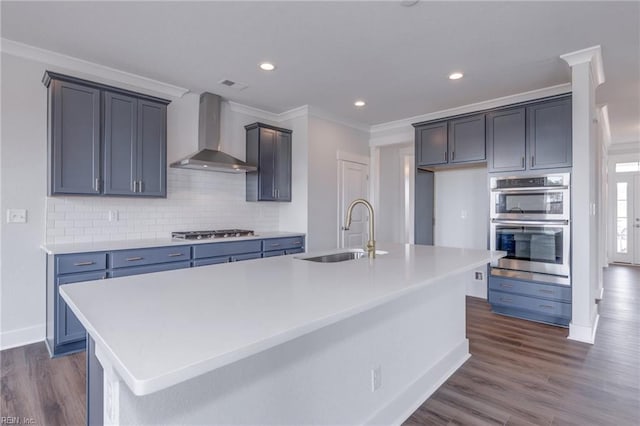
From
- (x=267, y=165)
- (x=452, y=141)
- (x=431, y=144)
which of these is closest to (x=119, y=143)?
(x=267, y=165)

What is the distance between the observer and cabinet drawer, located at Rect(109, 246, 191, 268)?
115 inches

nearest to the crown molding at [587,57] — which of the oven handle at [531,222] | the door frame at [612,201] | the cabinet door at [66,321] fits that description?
the oven handle at [531,222]

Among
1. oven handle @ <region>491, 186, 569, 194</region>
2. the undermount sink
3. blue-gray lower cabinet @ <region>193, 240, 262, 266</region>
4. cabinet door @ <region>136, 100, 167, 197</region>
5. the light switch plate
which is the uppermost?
cabinet door @ <region>136, 100, 167, 197</region>

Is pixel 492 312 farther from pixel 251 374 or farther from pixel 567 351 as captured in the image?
pixel 251 374

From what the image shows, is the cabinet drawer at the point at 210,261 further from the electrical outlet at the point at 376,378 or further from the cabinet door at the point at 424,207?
the cabinet door at the point at 424,207

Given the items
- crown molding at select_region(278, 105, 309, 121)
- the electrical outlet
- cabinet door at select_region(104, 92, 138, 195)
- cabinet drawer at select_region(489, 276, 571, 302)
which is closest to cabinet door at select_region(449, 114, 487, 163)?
cabinet drawer at select_region(489, 276, 571, 302)

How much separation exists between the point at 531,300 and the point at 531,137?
175cm

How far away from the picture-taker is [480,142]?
4.04 m

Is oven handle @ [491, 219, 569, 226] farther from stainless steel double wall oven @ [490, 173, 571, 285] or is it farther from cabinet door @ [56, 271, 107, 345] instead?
cabinet door @ [56, 271, 107, 345]

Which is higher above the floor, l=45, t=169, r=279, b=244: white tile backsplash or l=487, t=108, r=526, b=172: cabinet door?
l=487, t=108, r=526, b=172: cabinet door

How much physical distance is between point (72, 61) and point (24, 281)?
2.03 m

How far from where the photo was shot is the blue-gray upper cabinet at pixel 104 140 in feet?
9.44

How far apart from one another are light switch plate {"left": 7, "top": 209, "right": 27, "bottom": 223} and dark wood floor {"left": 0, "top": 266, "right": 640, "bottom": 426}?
1.09m

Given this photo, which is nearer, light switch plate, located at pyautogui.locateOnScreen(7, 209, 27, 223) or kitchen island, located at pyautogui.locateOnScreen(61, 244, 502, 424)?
kitchen island, located at pyautogui.locateOnScreen(61, 244, 502, 424)
